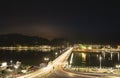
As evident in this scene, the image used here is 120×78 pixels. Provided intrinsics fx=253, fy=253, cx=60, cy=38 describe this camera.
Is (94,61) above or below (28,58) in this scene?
below

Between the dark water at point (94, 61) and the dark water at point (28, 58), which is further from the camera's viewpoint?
the dark water at point (28, 58)

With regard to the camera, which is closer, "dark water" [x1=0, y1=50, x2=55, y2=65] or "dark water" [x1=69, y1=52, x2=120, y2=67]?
"dark water" [x1=69, y1=52, x2=120, y2=67]

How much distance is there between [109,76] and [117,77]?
3.85 feet

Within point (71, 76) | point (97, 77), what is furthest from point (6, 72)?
point (97, 77)

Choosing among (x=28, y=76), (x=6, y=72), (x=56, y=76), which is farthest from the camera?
(x=6, y=72)

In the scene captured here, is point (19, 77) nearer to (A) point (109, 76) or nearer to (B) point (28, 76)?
(B) point (28, 76)

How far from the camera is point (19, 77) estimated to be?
29312mm

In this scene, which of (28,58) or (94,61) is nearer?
(94,61)

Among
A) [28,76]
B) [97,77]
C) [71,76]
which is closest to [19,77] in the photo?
[28,76]

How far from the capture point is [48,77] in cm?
3247

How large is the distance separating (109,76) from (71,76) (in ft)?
16.0

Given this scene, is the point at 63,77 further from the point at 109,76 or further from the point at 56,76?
the point at 109,76

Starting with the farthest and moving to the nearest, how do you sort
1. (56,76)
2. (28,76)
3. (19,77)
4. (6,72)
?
(6,72), (56,76), (28,76), (19,77)

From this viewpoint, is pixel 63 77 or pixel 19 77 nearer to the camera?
pixel 19 77
